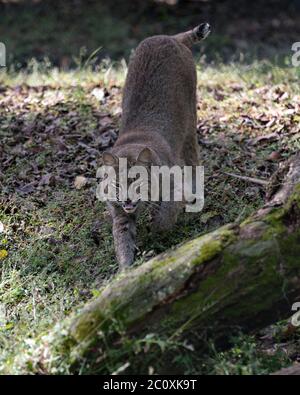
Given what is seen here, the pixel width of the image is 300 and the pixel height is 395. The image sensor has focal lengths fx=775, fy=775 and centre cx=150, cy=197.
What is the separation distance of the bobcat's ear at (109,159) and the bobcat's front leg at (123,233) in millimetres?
357

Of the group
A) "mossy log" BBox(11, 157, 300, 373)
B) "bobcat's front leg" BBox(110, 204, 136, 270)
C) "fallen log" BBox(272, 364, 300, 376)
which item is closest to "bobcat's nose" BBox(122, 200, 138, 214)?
"bobcat's front leg" BBox(110, 204, 136, 270)

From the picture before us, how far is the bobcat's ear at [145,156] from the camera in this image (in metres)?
5.63

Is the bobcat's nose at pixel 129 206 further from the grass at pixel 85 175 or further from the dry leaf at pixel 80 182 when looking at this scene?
the dry leaf at pixel 80 182

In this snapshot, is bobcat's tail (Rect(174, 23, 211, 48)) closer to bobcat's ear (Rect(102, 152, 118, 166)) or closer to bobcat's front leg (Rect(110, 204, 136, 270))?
bobcat's ear (Rect(102, 152, 118, 166))

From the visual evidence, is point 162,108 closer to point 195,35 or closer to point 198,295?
point 195,35

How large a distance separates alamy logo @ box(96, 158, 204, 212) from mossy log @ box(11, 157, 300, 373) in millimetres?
1598

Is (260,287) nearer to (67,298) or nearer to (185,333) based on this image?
(185,333)

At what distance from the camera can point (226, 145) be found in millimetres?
7160

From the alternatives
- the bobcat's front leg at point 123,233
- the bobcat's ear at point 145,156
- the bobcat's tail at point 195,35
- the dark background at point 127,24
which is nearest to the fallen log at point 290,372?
the bobcat's front leg at point 123,233

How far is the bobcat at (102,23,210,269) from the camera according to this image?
241 inches

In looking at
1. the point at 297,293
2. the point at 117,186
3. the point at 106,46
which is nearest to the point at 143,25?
the point at 106,46

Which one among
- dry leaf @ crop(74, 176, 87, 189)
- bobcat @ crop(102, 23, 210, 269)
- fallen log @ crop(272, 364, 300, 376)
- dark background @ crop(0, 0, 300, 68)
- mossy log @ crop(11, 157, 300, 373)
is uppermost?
dark background @ crop(0, 0, 300, 68)
